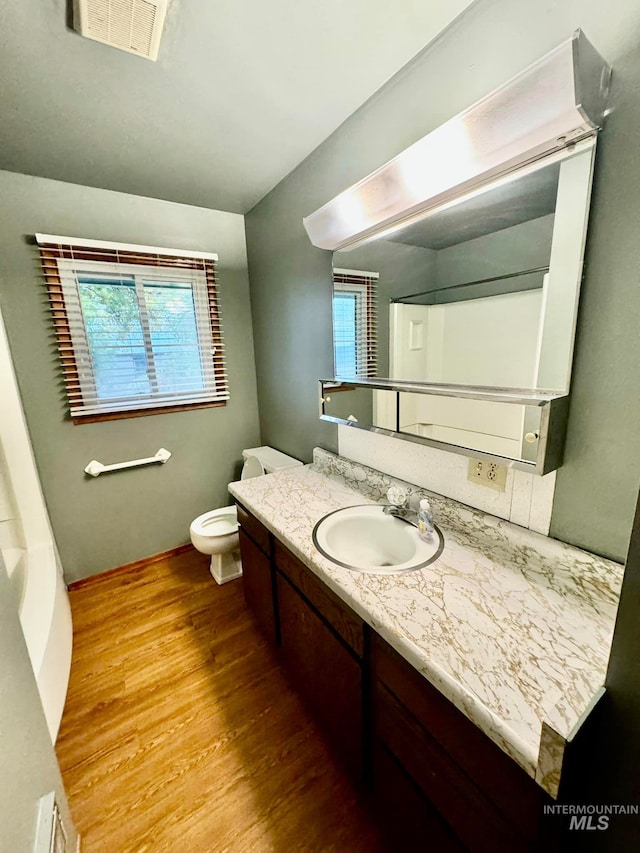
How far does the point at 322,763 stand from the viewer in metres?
1.25

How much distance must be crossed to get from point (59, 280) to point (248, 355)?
47.6 inches

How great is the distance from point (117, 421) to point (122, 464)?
0.96 ft

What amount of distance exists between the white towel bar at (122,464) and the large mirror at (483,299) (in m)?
1.63

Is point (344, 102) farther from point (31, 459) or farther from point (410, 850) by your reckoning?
point (410, 850)

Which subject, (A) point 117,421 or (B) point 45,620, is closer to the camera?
(B) point 45,620

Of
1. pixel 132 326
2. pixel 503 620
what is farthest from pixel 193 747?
pixel 132 326

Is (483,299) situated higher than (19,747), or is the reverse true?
(483,299)

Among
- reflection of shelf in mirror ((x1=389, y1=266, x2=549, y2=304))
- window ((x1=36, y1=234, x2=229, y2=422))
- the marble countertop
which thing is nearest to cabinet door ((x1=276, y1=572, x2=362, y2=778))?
the marble countertop

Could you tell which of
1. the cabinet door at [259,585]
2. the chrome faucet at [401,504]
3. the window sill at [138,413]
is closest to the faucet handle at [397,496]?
the chrome faucet at [401,504]

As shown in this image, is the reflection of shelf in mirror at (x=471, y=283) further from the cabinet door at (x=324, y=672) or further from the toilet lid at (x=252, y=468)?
the toilet lid at (x=252, y=468)

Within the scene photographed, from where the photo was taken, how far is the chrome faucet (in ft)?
4.36

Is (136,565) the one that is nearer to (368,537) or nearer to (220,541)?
(220,541)

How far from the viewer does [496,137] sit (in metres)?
0.90

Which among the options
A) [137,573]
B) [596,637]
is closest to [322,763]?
[596,637]
